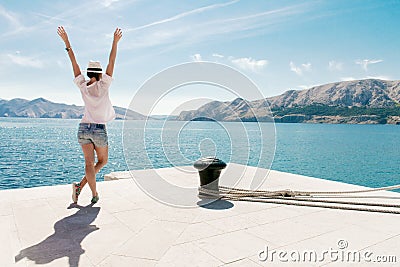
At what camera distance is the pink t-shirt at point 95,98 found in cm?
530

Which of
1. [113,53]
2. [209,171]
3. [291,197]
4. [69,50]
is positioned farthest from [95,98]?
[291,197]

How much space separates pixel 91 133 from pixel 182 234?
2.39 metres

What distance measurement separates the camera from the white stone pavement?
3.56m

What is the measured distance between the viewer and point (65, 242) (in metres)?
4.02

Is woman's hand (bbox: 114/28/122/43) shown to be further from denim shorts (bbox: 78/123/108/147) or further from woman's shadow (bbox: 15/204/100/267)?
woman's shadow (bbox: 15/204/100/267)

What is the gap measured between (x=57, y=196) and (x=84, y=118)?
2.00 meters

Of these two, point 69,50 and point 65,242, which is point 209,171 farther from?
point 69,50

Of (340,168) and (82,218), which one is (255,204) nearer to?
(82,218)

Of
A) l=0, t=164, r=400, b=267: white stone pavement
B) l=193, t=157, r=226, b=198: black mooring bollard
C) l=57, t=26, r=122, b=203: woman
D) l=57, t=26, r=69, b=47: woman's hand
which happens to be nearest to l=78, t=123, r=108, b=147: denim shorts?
l=57, t=26, r=122, b=203: woman

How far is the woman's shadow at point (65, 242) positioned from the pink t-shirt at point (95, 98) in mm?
1620

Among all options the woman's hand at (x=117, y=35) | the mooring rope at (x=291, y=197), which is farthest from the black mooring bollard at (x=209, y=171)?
the woman's hand at (x=117, y=35)

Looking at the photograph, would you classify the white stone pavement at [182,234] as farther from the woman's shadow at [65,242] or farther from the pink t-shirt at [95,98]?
the pink t-shirt at [95,98]

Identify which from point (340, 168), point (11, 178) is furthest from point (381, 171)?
point (11, 178)

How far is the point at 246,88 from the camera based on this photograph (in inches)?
337
